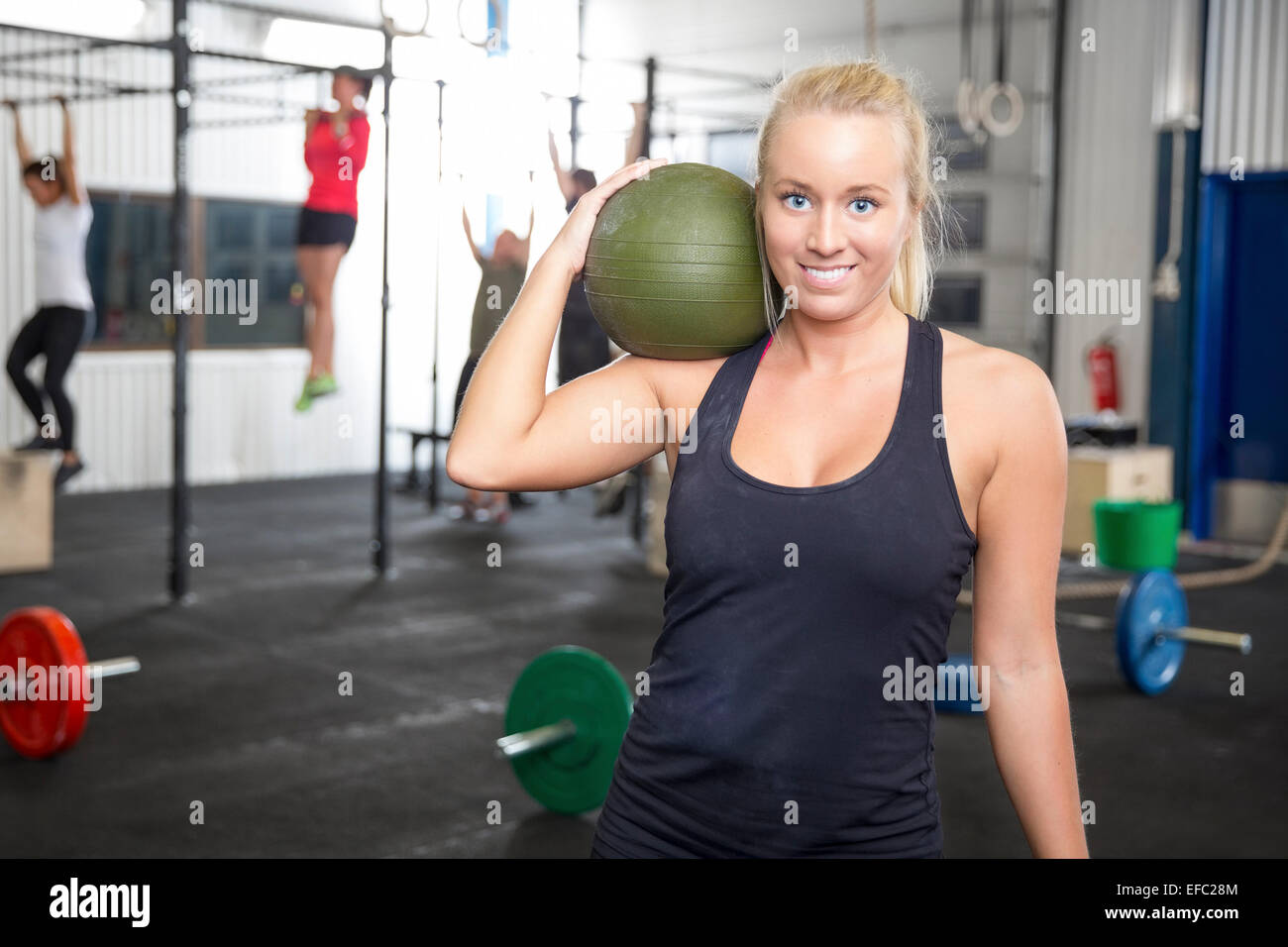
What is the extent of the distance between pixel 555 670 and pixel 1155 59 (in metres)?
5.70

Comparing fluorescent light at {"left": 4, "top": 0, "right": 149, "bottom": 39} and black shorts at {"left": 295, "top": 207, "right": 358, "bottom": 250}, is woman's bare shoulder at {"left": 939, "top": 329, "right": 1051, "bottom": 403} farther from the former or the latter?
fluorescent light at {"left": 4, "top": 0, "right": 149, "bottom": 39}

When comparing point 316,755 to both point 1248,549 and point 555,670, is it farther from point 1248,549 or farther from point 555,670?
point 1248,549

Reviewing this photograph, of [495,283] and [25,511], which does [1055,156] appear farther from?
[25,511]

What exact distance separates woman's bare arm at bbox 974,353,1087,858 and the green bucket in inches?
149

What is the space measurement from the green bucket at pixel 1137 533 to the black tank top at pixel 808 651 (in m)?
3.86

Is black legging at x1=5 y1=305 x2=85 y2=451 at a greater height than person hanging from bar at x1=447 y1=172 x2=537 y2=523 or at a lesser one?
lesser

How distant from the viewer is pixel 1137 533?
4.75 m

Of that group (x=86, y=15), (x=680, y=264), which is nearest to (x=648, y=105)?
(x=86, y=15)

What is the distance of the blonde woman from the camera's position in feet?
3.63

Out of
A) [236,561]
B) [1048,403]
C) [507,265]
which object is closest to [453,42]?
[507,265]

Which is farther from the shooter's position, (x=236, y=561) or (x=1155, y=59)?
(x=1155, y=59)

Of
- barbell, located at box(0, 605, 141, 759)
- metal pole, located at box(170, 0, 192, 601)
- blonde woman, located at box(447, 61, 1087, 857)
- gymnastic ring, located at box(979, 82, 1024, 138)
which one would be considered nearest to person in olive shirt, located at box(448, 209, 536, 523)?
metal pole, located at box(170, 0, 192, 601)

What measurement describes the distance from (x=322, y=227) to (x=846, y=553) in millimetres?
5807

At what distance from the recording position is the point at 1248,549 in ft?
23.1
